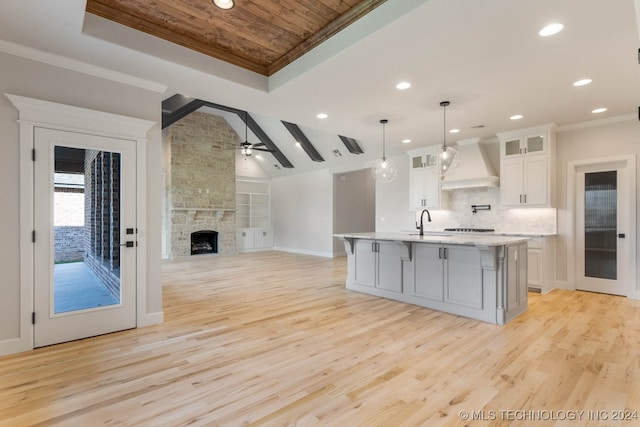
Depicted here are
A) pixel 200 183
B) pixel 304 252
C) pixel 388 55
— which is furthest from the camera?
pixel 304 252

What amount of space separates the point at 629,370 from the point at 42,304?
5.25 m

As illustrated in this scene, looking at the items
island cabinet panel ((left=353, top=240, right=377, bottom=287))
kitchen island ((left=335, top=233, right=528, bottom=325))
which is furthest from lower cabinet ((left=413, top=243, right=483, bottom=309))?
island cabinet panel ((left=353, top=240, right=377, bottom=287))

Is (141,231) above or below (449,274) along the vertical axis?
above

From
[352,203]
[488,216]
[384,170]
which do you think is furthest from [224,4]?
[352,203]

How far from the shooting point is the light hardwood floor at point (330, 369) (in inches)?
81.4

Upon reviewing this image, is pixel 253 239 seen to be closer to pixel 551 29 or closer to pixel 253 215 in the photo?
pixel 253 215

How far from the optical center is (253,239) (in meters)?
11.5

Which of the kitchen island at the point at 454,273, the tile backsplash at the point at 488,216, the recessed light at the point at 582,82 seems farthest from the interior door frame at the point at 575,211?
the recessed light at the point at 582,82

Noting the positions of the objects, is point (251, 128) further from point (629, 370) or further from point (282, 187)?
point (629, 370)

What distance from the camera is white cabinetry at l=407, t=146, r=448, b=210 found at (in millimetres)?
6895

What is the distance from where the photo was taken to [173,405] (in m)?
2.14

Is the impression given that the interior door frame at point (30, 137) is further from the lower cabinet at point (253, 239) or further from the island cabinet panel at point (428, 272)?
the lower cabinet at point (253, 239)

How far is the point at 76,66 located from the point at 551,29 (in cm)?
442

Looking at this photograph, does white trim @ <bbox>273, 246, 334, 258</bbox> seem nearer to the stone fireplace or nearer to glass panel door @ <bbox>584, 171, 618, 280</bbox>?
the stone fireplace
